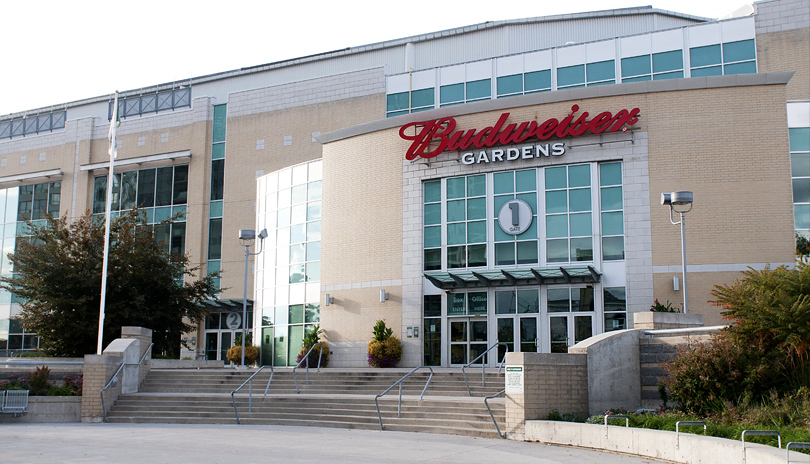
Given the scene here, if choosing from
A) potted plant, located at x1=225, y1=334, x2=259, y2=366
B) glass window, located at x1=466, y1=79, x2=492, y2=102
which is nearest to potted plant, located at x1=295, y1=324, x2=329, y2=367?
potted plant, located at x1=225, y1=334, x2=259, y2=366

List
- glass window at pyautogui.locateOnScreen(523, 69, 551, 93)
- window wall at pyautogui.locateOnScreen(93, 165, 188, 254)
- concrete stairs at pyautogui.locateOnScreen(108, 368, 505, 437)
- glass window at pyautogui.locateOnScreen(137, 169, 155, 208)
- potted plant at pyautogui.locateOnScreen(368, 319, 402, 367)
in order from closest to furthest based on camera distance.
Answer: concrete stairs at pyautogui.locateOnScreen(108, 368, 505, 437), potted plant at pyautogui.locateOnScreen(368, 319, 402, 367), glass window at pyautogui.locateOnScreen(523, 69, 551, 93), window wall at pyautogui.locateOnScreen(93, 165, 188, 254), glass window at pyautogui.locateOnScreen(137, 169, 155, 208)

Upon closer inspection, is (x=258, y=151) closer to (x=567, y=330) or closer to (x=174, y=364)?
(x=174, y=364)

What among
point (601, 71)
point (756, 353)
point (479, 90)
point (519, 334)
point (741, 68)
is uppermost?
point (601, 71)

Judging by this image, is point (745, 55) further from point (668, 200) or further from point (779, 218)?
point (668, 200)

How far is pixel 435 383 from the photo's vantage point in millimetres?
21203

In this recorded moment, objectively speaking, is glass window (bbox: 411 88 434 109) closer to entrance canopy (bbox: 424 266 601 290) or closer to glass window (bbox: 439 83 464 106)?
glass window (bbox: 439 83 464 106)

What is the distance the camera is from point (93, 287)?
27.2 metres

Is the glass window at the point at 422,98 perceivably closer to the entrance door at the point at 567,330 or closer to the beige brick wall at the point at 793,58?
the beige brick wall at the point at 793,58

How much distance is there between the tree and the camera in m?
26.5

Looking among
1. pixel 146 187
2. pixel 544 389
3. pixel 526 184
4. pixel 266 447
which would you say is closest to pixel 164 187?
pixel 146 187

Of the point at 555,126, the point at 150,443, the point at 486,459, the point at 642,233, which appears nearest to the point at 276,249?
the point at 555,126

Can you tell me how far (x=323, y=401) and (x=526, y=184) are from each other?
37.6 feet

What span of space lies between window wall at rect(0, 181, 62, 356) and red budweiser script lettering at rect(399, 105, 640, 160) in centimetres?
3003

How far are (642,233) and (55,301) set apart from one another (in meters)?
20.1
